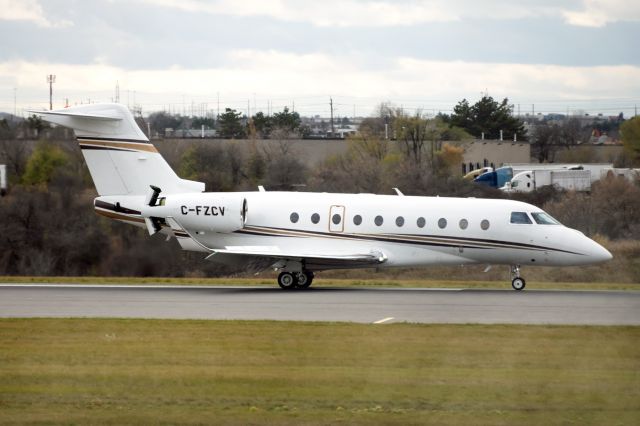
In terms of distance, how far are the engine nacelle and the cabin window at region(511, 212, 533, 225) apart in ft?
25.8

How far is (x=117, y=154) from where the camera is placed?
33.3 meters

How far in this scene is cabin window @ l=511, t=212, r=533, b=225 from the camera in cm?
3127

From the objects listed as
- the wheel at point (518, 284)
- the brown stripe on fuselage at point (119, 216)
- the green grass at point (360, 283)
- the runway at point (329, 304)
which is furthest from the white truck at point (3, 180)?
the wheel at point (518, 284)

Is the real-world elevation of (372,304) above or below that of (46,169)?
below

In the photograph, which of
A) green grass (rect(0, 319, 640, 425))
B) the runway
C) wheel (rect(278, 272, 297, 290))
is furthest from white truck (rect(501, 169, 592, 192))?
green grass (rect(0, 319, 640, 425))

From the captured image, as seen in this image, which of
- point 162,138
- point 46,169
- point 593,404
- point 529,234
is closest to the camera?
point 593,404

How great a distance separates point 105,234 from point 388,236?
2050 centimetres

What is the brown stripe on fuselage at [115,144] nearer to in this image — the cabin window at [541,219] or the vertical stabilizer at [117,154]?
the vertical stabilizer at [117,154]

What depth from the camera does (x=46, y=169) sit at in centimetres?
4847

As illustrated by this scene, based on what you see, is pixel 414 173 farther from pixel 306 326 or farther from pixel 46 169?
pixel 306 326

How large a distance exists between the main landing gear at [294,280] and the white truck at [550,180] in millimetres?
35540

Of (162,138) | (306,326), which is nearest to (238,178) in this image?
(162,138)

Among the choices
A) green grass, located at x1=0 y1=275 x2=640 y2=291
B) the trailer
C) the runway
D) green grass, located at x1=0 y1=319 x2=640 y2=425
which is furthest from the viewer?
the trailer

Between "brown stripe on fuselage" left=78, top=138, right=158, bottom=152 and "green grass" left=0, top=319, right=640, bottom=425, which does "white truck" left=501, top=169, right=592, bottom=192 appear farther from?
"green grass" left=0, top=319, right=640, bottom=425
